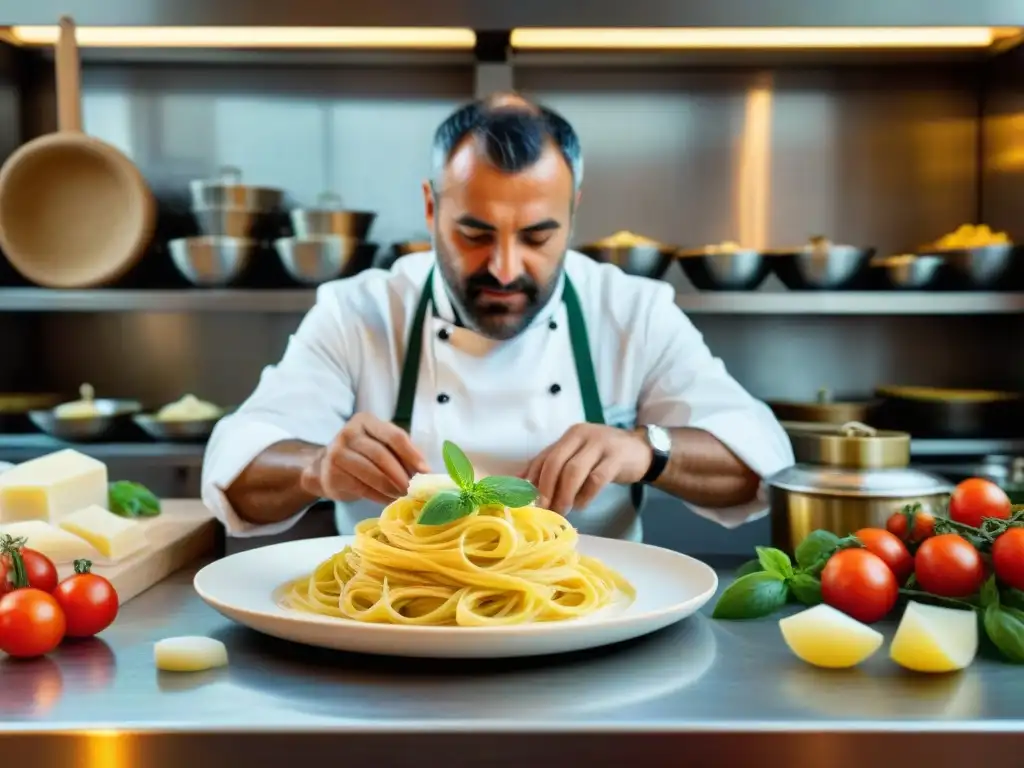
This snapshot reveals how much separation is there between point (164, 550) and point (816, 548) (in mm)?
901

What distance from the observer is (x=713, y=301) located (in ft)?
9.34

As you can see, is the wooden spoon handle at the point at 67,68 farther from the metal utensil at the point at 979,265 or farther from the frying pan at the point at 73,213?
the metal utensil at the point at 979,265

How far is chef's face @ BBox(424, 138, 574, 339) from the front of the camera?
6.23 feet

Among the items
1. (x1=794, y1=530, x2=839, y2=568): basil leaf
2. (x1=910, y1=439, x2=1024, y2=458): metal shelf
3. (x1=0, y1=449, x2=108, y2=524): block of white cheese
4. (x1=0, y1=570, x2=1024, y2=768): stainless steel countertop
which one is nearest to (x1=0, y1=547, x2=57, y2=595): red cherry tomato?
(x1=0, y1=570, x2=1024, y2=768): stainless steel countertop

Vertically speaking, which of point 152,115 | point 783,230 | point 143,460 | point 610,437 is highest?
point 152,115

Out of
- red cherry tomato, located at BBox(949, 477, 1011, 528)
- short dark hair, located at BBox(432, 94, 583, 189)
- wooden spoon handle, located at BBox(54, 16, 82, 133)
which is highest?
wooden spoon handle, located at BBox(54, 16, 82, 133)

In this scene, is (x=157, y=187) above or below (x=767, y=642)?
above

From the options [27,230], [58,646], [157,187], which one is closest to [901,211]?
[157,187]

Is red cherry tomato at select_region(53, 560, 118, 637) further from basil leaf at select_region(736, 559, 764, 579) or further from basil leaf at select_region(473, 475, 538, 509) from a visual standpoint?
basil leaf at select_region(736, 559, 764, 579)

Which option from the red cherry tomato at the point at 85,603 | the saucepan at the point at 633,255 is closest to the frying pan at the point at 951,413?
the saucepan at the point at 633,255

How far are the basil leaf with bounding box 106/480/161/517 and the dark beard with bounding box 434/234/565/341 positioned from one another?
69 cm

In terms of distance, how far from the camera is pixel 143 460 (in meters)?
2.86

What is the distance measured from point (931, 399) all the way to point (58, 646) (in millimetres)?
2428

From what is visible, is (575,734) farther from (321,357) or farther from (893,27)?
(893,27)
